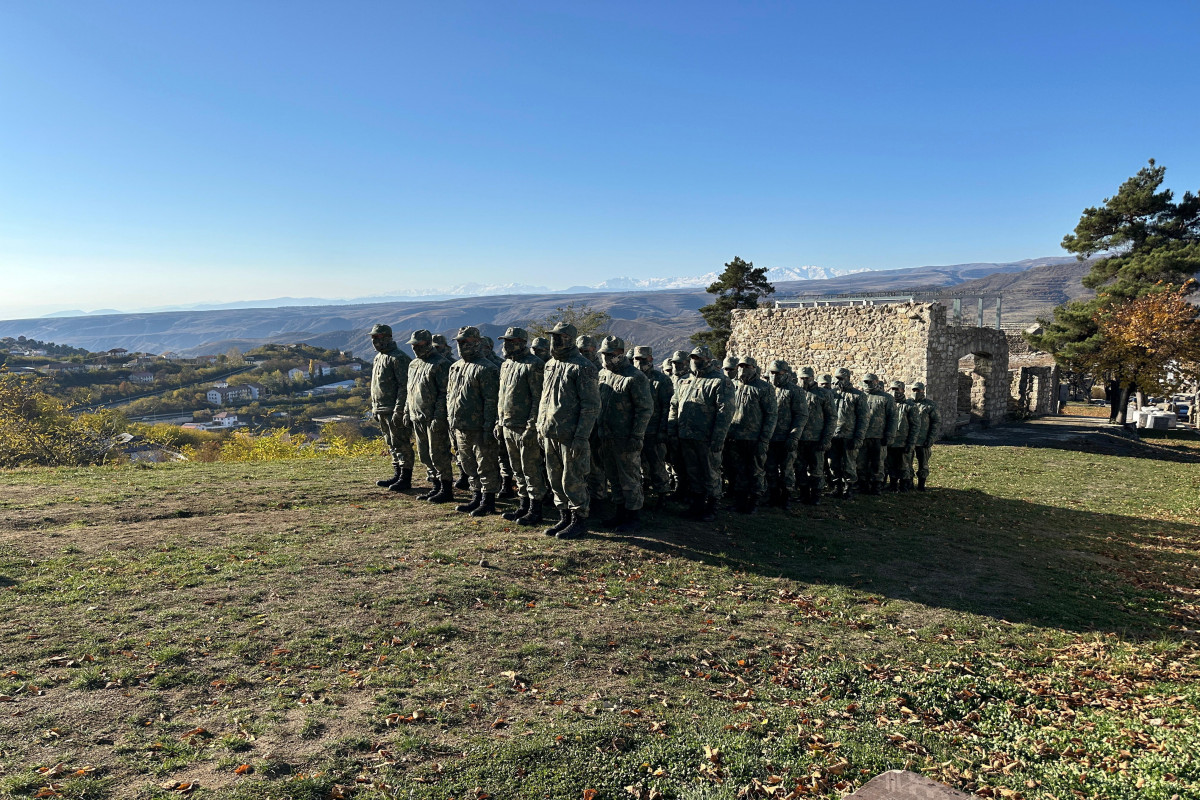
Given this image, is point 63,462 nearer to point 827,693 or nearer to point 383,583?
point 383,583

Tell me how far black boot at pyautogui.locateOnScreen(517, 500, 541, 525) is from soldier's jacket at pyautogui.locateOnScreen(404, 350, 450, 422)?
204cm

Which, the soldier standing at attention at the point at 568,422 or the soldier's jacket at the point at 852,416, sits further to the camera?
the soldier's jacket at the point at 852,416

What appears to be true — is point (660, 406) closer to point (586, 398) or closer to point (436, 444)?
point (586, 398)

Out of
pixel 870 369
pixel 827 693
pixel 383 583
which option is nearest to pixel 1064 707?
pixel 827 693

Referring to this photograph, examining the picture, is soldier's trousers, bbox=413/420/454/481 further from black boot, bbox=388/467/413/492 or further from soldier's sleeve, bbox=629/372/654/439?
soldier's sleeve, bbox=629/372/654/439

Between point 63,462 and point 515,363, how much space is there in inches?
785

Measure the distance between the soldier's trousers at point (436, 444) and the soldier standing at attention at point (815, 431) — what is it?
627 centimetres

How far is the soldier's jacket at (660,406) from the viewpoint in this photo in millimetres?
10156

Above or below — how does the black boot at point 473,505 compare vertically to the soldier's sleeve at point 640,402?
below

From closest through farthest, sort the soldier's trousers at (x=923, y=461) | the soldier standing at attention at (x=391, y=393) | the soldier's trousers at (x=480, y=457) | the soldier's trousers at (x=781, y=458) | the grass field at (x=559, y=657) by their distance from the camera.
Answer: the grass field at (x=559, y=657)
the soldier's trousers at (x=480, y=457)
the soldier standing at attention at (x=391, y=393)
the soldier's trousers at (x=781, y=458)
the soldier's trousers at (x=923, y=461)

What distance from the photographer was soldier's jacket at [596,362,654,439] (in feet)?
28.8

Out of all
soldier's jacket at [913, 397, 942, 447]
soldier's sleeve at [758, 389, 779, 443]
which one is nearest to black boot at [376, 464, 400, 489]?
soldier's sleeve at [758, 389, 779, 443]

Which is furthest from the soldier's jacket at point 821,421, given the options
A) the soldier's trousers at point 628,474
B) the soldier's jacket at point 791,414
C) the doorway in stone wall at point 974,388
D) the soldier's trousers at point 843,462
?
the doorway in stone wall at point 974,388

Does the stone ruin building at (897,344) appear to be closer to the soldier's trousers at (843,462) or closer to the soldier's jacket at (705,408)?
the soldier's trousers at (843,462)
